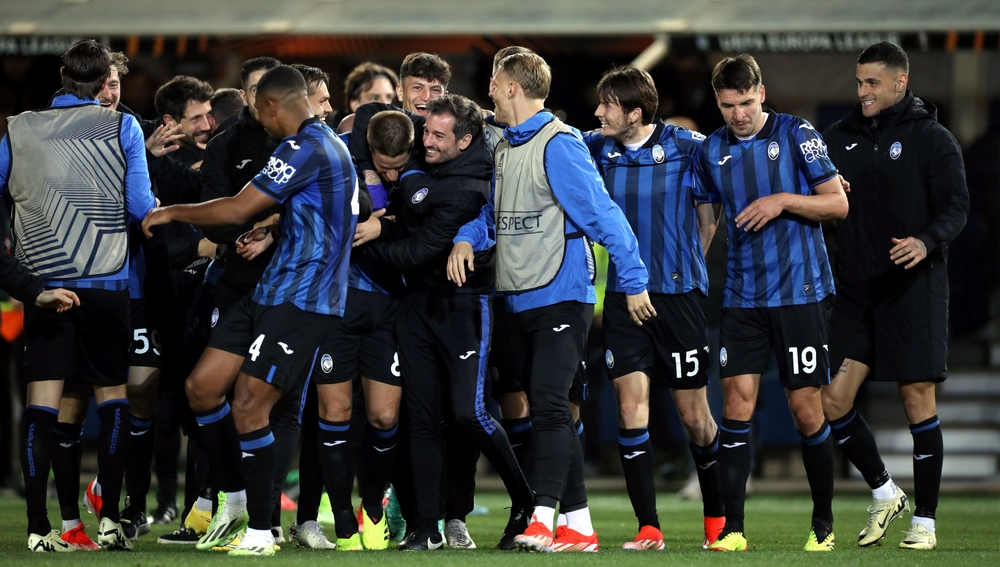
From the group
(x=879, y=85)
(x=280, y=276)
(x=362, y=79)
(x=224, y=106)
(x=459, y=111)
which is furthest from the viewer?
(x=362, y=79)

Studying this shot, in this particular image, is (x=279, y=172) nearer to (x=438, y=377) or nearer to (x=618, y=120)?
(x=438, y=377)

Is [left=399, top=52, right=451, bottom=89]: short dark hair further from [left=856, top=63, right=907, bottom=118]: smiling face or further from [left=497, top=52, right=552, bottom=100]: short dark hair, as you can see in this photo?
[left=856, top=63, right=907, bottom=118]: smiling face

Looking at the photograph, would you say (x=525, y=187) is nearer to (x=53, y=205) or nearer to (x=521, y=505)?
(x=521, y=505)

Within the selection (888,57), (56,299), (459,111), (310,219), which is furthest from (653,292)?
(56,299)

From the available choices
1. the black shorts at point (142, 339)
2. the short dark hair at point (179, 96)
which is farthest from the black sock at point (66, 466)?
Answer: the short dark hair at point (179, 96)

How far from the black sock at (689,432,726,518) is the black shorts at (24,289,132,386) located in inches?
114

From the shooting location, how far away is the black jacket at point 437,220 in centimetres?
613

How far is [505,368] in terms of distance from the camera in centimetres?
669

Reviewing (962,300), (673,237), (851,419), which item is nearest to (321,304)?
(673,237)

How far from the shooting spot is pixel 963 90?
13258 millimetres

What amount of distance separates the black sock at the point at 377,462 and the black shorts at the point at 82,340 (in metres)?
1.24

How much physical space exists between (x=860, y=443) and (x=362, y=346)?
264 centimetres

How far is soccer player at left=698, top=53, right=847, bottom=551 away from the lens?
6.25 m

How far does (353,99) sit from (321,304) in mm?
2755
